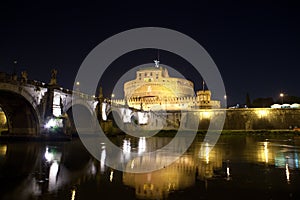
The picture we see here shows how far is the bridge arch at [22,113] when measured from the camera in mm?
28328

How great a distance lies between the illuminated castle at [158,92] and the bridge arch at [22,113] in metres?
63.2

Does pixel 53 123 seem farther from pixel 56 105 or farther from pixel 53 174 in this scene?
pixel 53 174

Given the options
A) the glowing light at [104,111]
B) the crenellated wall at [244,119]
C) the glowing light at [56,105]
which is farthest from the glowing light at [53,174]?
the crenellated wall at [244,119]

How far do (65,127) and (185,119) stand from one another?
51.5 m

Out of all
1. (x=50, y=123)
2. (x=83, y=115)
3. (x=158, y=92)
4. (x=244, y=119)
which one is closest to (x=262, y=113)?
(x=244, y=119)

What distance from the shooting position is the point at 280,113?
6919 centimetres

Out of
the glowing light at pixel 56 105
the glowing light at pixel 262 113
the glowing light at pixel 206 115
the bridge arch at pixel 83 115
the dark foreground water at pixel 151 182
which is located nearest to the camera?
the dark foreground water at pixel 151 182

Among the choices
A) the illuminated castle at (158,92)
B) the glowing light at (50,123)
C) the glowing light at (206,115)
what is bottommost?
the glowing light at (50,123)

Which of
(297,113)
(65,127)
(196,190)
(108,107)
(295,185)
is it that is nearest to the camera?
(196,190)

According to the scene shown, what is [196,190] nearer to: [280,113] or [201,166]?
[201,166]

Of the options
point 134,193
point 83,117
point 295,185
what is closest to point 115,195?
point 134,193

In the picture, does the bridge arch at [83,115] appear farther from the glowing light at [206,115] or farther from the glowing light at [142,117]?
the glowing light at [206,115]

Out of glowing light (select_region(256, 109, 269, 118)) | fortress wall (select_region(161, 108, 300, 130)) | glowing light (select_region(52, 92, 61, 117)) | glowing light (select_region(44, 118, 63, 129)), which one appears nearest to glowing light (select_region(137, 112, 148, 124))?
fortress wall (select_region(161, 108, 300, 130))

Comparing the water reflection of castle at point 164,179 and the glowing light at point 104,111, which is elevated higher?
the glowing light at point 104,111
